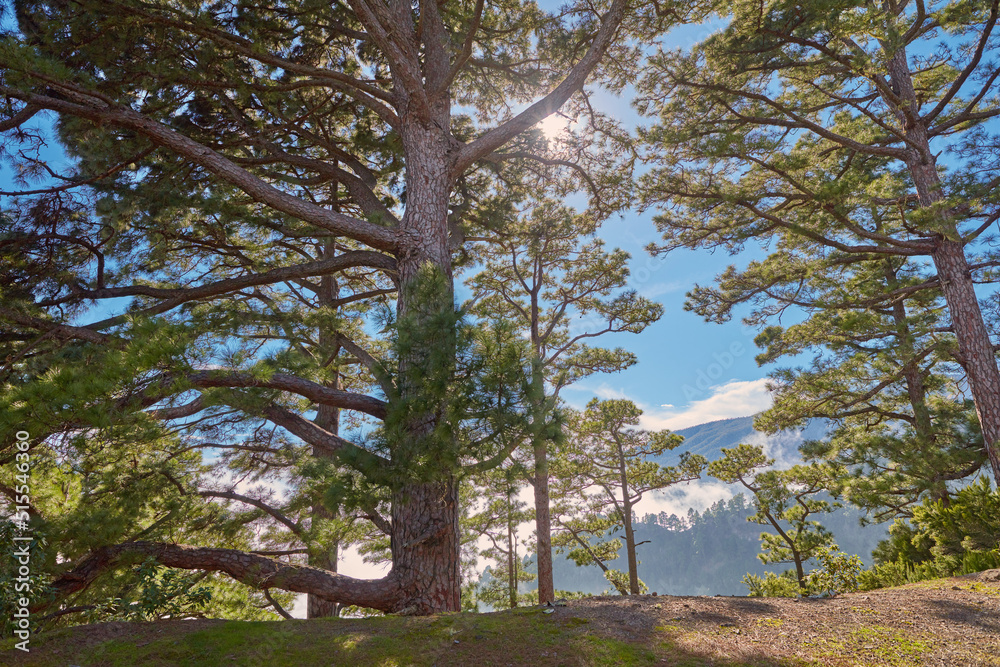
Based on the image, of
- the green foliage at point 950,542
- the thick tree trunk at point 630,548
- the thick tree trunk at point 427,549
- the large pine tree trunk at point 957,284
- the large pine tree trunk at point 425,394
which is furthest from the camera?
the thick tree trunk at point 630,548

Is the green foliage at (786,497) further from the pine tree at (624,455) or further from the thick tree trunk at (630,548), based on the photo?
the thick tree trunk at (630,548)

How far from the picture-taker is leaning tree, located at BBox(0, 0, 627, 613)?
3.46m

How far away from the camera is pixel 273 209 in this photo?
238 inches

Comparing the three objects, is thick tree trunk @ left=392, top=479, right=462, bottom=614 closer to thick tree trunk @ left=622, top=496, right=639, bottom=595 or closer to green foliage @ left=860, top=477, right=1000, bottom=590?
green foliage @ left=860, top=477, right=1000, bottom=590

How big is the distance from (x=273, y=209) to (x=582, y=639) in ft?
19.5

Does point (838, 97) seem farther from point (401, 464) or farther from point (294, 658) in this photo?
point (294, 658)

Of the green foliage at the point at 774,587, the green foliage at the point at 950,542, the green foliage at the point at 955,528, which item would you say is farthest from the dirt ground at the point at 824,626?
the green foliage at the point at 774,587

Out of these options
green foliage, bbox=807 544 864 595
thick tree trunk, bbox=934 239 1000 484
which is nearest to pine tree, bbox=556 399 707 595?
green foliage, bbox=807 544 864 595

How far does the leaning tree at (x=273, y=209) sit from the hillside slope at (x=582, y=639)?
870 mm

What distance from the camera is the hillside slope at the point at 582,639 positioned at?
8.00 ft

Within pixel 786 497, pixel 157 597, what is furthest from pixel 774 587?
pixel 157 597

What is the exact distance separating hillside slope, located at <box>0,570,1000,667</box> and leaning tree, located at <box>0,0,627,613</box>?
870mm

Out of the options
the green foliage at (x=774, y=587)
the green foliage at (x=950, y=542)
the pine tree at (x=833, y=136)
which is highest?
the pine tree at (x=833, y=136)

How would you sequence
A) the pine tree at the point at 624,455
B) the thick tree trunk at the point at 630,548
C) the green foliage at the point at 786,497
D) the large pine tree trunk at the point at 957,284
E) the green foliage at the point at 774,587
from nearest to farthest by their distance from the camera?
the large pine tree trunk at the point at 957,284 < the green foliage at the point at 774,587 < the green foliage at the point at 786,497 < the thick tree trunk at the point at 630,548 < the pine tree at the point at 624,455
